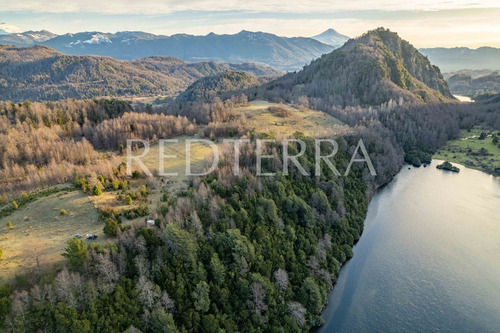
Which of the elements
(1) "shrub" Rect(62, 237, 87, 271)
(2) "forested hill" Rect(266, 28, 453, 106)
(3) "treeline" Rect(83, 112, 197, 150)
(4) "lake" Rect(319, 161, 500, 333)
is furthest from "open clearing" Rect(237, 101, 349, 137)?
(1) "shrub" Rect(62, 237, 87, 271)

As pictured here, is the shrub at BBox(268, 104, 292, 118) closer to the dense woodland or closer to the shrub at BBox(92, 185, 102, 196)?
the dense woodland

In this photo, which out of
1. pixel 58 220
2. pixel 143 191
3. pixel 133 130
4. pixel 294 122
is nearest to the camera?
pixel 58 220

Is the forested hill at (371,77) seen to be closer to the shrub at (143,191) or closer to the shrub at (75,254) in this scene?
the shrub at (143,191)

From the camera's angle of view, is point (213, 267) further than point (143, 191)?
No

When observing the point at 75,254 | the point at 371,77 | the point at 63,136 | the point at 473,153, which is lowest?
the point at 75,254

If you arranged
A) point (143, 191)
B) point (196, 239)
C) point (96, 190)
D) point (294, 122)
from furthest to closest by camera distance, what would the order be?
1. point (294, 122)
2. point (143, 191)
3. point (96, 190)
4. point (196, 239)

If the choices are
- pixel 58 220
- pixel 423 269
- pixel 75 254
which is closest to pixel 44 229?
pixel 58 220

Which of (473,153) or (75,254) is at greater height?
(473,153)

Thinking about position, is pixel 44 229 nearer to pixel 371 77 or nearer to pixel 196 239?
pixel 196 239
